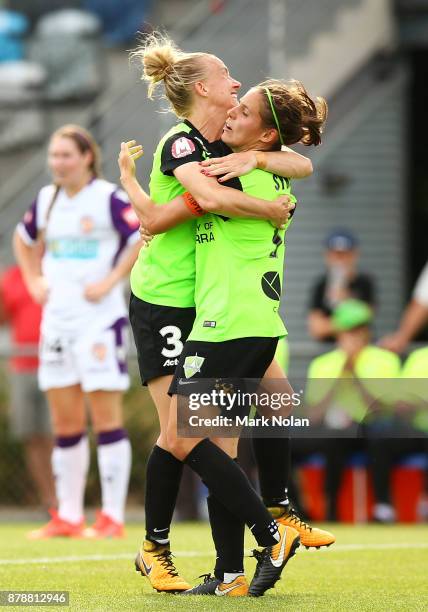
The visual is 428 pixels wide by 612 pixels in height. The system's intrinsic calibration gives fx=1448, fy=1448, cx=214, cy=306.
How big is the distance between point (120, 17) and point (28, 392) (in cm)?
628

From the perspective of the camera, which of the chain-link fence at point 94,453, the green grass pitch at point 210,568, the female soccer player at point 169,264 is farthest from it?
the chain-link fence at point 94,453

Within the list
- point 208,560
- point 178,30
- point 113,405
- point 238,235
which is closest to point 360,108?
point 178,30

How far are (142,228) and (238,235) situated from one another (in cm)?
47

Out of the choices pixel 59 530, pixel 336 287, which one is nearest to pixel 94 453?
pixel 336 287

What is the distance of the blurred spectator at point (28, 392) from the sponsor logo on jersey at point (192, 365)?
5951mm

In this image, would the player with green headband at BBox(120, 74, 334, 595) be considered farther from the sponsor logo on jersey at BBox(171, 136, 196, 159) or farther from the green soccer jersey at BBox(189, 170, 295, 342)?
the sponsor logo on jersey at BBox(171, 136, 196, 159)

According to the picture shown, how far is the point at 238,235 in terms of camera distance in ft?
18.9

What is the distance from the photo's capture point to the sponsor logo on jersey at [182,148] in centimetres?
583

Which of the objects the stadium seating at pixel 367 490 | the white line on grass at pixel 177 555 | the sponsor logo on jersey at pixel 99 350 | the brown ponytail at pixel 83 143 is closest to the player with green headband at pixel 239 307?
the white line on grass at pixel 177 555

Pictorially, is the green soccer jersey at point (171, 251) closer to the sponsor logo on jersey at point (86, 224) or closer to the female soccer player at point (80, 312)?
the female soccer player at point (80, 312)

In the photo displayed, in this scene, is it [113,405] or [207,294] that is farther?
[113,405]

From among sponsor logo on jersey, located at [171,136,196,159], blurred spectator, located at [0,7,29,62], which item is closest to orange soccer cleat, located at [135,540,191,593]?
sponsor logo on jersey, located at [171,136,196,159]

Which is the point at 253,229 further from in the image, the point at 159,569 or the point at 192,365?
the point at 159,569

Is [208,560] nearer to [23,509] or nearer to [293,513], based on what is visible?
[293,513]
